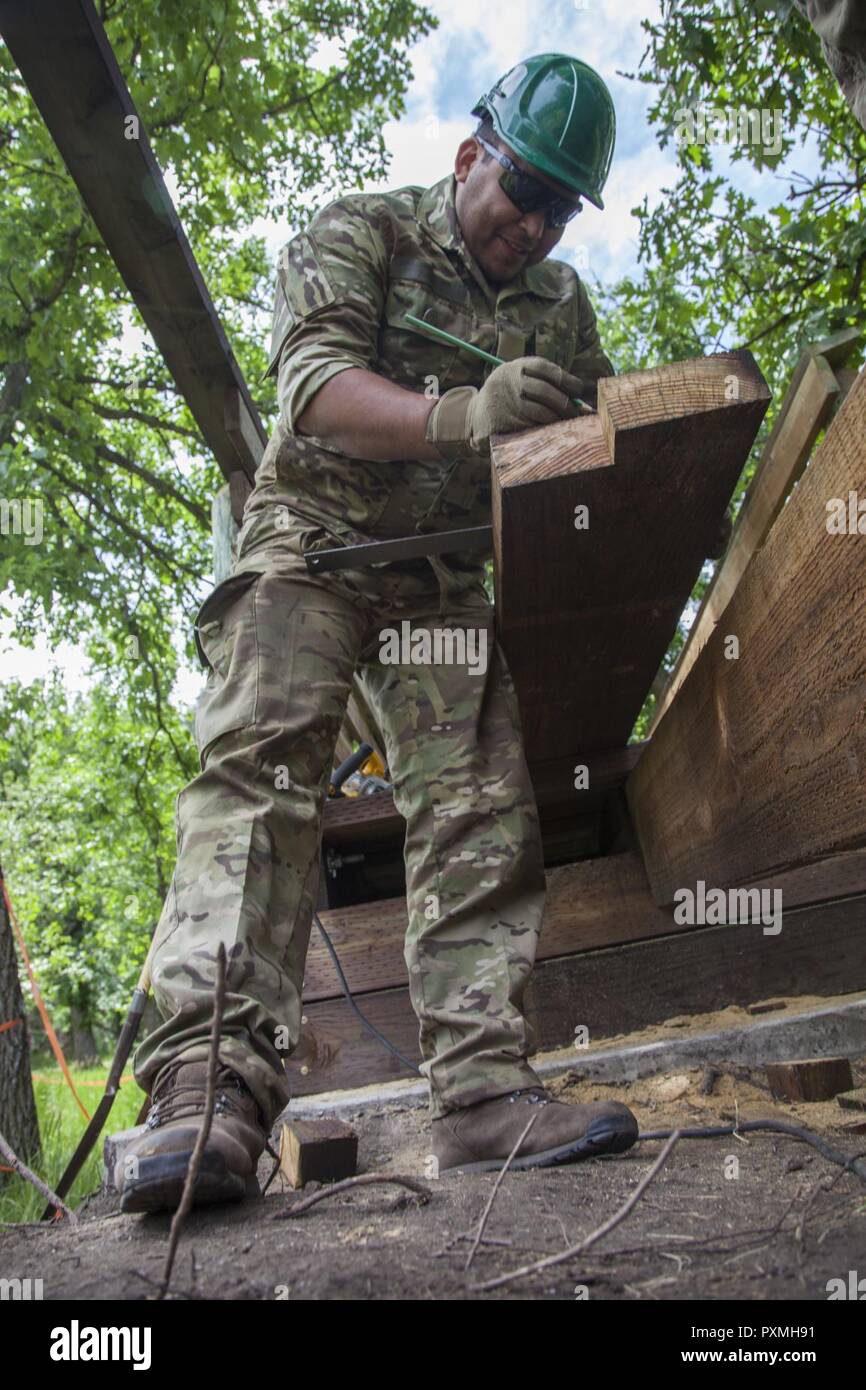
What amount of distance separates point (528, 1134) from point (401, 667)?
3.72 ft

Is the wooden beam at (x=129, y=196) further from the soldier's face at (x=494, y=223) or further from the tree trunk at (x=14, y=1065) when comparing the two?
the tree trunk at (x=14, y=1065)

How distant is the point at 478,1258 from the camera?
3.70 feet

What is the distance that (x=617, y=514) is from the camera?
1775mm

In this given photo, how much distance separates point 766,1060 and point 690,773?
0.81 meters

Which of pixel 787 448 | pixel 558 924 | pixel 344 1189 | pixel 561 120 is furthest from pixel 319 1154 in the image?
pixel 561 120

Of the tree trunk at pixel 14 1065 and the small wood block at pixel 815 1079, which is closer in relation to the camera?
the small wood block at pixel 815 1079

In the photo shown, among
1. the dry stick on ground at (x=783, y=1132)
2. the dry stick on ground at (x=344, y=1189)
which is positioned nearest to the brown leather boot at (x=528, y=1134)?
the dry stick on ground at (x=783, y=1132)

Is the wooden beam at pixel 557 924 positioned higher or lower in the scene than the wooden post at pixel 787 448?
lower

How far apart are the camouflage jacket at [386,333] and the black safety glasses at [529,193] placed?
7.3 inches

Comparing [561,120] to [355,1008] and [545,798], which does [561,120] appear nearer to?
[545,798]

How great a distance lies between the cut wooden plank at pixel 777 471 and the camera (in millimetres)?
2371

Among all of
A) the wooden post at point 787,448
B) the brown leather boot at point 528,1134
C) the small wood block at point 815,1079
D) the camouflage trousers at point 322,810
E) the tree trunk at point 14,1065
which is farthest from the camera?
the tree trunk at point 14,1065

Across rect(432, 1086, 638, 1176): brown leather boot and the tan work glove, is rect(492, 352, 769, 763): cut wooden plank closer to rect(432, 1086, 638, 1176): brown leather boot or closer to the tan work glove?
the tan work glove
